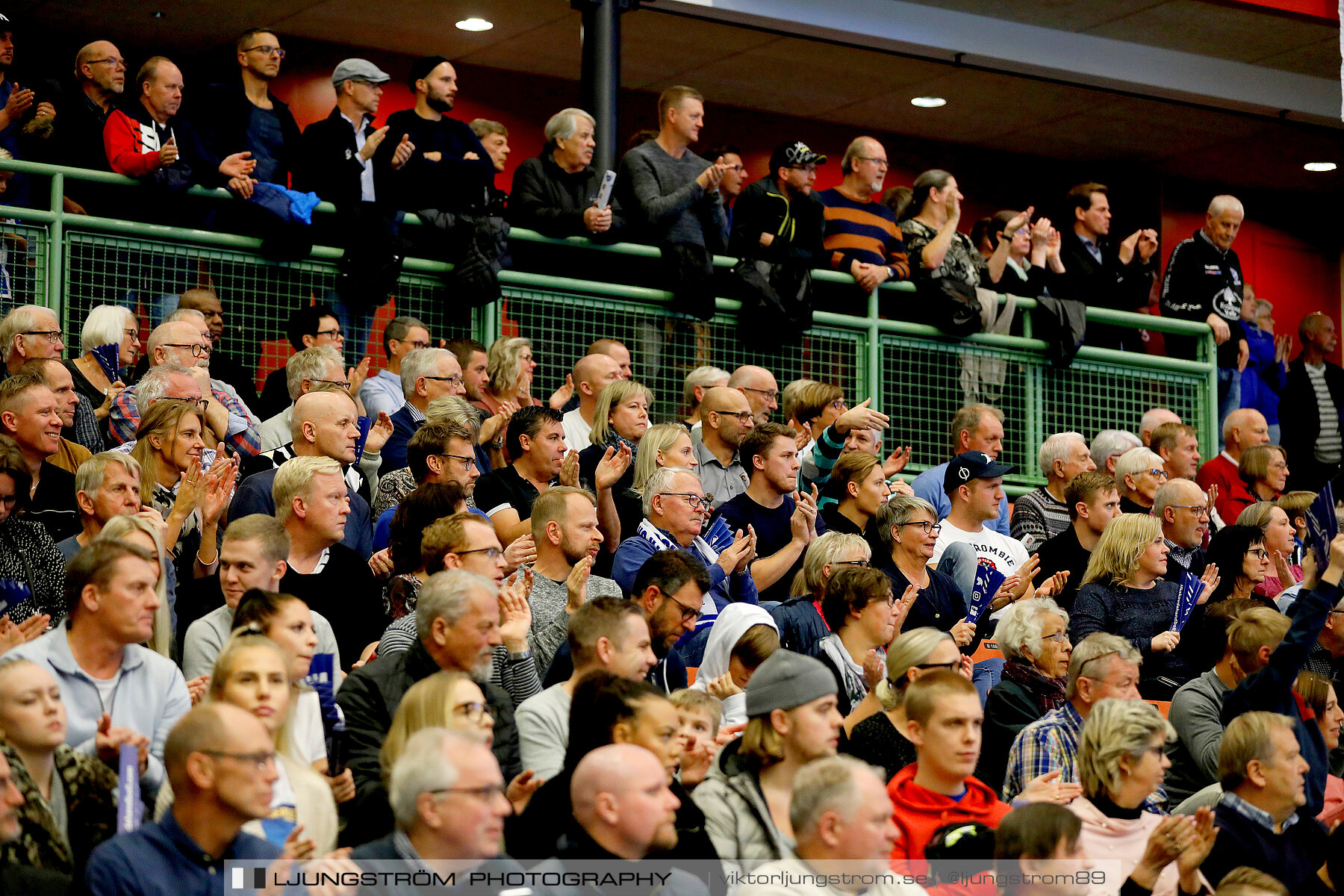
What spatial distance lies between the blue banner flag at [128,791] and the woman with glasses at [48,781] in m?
0.08

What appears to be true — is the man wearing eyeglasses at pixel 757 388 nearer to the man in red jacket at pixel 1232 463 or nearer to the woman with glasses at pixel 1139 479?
the woman with glasses at pixel 1139 479

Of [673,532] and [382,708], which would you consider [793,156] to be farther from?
[382,708]

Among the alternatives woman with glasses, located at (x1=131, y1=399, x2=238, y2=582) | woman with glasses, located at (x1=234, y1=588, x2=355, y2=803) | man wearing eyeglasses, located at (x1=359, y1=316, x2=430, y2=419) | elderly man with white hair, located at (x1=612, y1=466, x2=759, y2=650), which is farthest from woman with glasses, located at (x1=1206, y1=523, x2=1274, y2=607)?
woman with glasses, located at (x1=234, y1=588, x2=355, y2=803)

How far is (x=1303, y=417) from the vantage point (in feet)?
40.0

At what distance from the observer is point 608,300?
9867 mm

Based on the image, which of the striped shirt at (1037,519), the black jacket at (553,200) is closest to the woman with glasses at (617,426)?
the black jacket at (553,200)

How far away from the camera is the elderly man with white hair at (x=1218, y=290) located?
11.9 meters

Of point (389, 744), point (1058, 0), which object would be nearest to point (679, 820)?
point (389, 744)

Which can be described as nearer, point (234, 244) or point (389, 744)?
point (389, 744)

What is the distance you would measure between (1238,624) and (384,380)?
13.3 ft

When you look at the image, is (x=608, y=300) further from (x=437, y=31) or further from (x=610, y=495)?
(x=437, y=31)

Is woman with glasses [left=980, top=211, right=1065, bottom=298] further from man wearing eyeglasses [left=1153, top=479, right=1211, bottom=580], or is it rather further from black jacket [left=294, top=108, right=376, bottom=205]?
black jacket [left=294, top=108, right=376, bottom=205]

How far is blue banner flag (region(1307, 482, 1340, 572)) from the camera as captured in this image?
618 cm

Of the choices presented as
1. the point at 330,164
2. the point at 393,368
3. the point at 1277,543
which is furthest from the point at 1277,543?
the point at 330,164
